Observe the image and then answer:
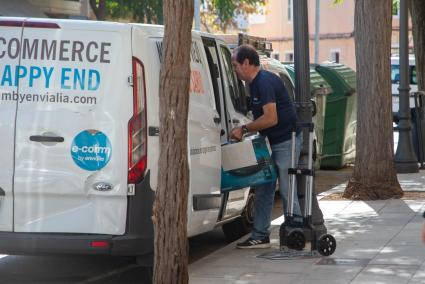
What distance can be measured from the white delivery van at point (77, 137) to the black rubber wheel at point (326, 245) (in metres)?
1.83

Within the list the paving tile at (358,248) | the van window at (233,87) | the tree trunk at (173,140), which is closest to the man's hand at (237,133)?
the van window at (233,87)

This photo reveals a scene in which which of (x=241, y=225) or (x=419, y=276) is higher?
(x=241, y=225)

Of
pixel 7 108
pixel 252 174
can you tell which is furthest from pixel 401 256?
pixel 7 108

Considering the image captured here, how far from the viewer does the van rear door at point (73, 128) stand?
25.6ft

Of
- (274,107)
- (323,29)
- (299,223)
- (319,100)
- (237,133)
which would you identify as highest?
(323,29)

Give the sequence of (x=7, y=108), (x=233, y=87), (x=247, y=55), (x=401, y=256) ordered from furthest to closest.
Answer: (x=233, y=87)
(x=247, y=55)
(x=401, y=256)
(x=7, y=108)

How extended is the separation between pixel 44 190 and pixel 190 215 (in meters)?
1.30

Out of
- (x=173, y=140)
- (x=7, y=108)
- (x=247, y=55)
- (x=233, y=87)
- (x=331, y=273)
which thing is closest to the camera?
(x=173, y=140)

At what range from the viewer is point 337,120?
61.5 feet

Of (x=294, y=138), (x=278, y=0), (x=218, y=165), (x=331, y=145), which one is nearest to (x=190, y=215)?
(x=218, y=165)

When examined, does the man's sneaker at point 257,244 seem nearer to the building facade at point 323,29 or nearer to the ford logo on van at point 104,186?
the ford logo on van at point 104,186

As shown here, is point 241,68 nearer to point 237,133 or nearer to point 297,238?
point 237,133

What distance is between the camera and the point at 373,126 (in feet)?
45.6

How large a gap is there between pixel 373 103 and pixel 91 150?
22.5 feet
